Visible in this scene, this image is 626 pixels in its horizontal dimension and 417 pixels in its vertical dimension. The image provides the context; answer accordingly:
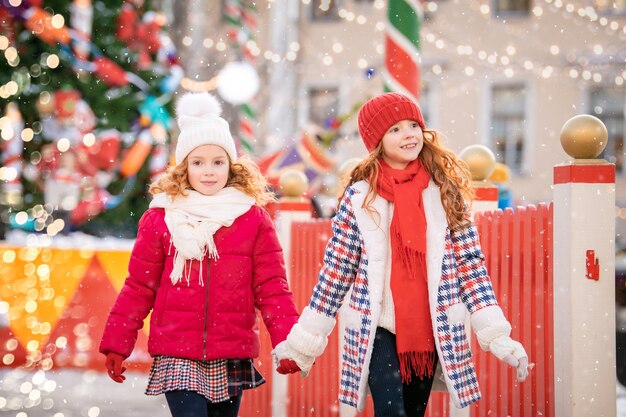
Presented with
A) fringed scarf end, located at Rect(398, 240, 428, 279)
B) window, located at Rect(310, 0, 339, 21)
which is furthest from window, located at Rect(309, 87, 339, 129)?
fringed scarf end, located at Rect(398, 240, 428, 279)

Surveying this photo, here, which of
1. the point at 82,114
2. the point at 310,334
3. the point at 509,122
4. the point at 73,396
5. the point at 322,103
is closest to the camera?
the point at 310,334

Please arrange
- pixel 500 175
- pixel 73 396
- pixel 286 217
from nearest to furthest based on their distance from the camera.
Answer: pixel 286 217, pixel 73 396, pixel 500 175

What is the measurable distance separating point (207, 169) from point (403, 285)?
100cm

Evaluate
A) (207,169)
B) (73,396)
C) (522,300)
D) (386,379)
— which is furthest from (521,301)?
(73,396)

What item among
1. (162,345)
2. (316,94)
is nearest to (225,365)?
(162,345)

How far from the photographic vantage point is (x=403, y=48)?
5543 millimetres

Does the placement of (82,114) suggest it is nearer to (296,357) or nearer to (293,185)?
(293,185)

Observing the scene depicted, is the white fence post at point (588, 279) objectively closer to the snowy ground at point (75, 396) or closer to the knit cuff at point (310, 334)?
the knit cuff at point (310, 334)

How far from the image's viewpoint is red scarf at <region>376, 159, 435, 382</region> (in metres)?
3.11

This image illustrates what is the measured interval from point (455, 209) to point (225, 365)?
3.47 ft

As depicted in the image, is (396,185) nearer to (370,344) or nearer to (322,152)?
(370,344)

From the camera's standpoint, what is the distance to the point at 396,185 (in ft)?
10.7

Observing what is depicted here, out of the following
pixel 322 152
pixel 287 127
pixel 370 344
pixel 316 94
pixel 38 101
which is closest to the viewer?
pixel 370 344

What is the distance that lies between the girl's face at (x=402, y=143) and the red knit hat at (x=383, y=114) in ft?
0.08
